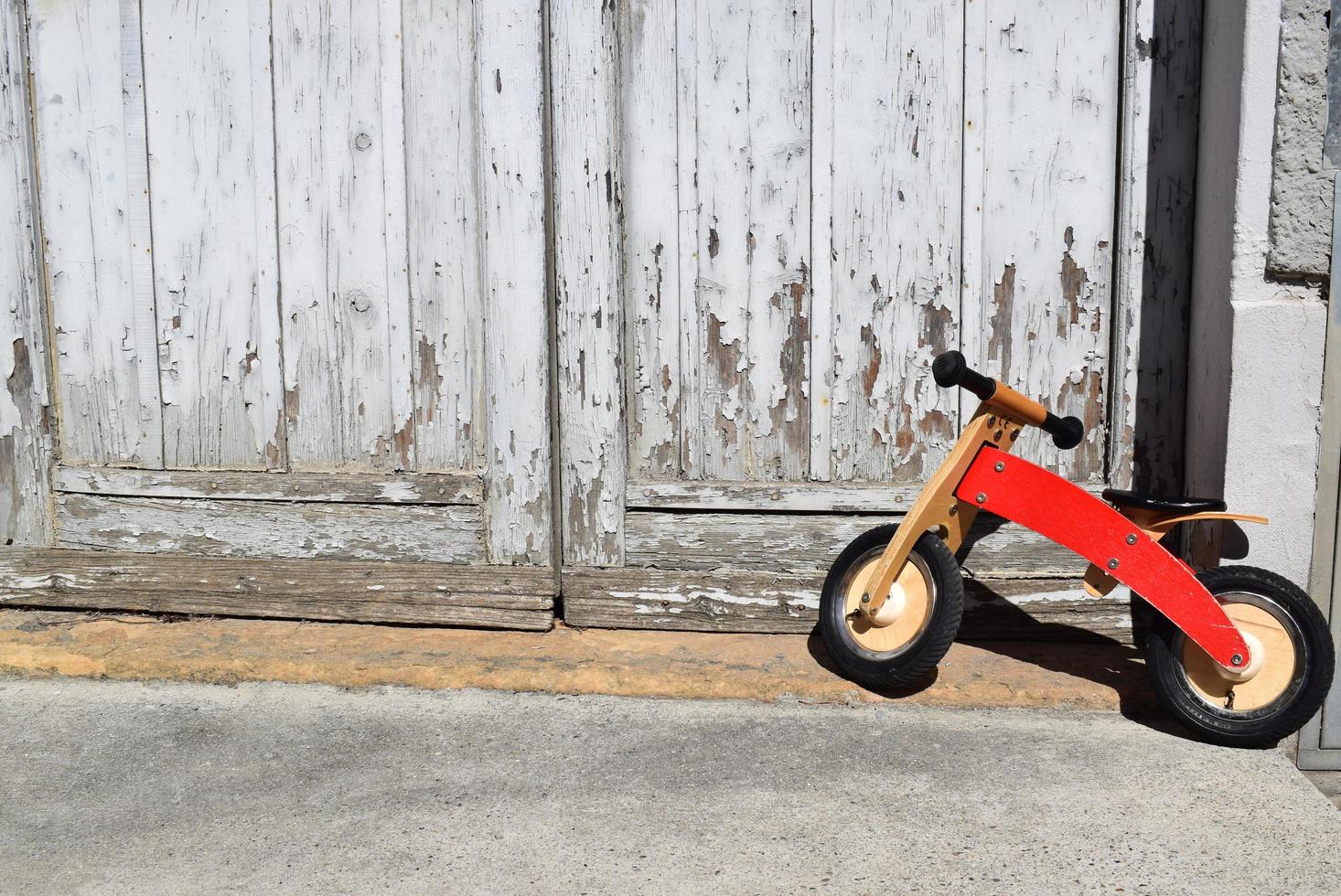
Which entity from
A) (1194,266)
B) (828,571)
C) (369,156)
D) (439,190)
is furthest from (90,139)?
(1194,266)

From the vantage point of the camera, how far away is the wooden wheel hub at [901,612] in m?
2.88

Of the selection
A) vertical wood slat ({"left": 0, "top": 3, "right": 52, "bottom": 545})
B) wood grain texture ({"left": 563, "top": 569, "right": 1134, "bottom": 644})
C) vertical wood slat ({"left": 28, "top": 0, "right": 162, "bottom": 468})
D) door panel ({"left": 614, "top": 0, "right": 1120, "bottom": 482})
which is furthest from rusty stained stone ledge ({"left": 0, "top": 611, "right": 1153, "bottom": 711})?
vertical wood slat ({"left": 28, "top": 0, "right": 162, "bottom": 468})

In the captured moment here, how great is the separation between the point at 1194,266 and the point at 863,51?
102 cm

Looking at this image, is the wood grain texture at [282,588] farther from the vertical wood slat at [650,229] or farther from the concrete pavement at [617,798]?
the vertical wood slat at [650,229]

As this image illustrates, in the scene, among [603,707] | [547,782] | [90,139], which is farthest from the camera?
[90,139]

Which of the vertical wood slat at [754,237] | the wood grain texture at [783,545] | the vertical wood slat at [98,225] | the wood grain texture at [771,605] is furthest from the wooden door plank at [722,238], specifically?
the vertical wood slat at [98,225]

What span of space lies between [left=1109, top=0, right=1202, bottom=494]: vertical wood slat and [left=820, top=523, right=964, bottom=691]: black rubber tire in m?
0.67

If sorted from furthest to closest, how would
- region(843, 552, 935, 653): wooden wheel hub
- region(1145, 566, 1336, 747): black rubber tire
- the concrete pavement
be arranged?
region(843, 552, 935, 653): wooden wheel hub → region(1145, 566, 1336, 747): black rubber tire → the concrete pavement

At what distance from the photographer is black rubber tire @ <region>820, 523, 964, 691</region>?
2.78m

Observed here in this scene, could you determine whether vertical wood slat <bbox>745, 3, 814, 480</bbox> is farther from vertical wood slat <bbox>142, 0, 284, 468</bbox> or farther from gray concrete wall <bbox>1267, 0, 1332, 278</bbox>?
vertical wood slat <bbox>142, 0, 284, 468</bbox>

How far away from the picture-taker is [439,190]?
3.25 metres

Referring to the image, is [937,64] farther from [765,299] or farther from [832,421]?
[832,421]

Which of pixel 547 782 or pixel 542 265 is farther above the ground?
pixel 542 265

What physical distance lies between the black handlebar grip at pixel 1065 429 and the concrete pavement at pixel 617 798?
660 mm
